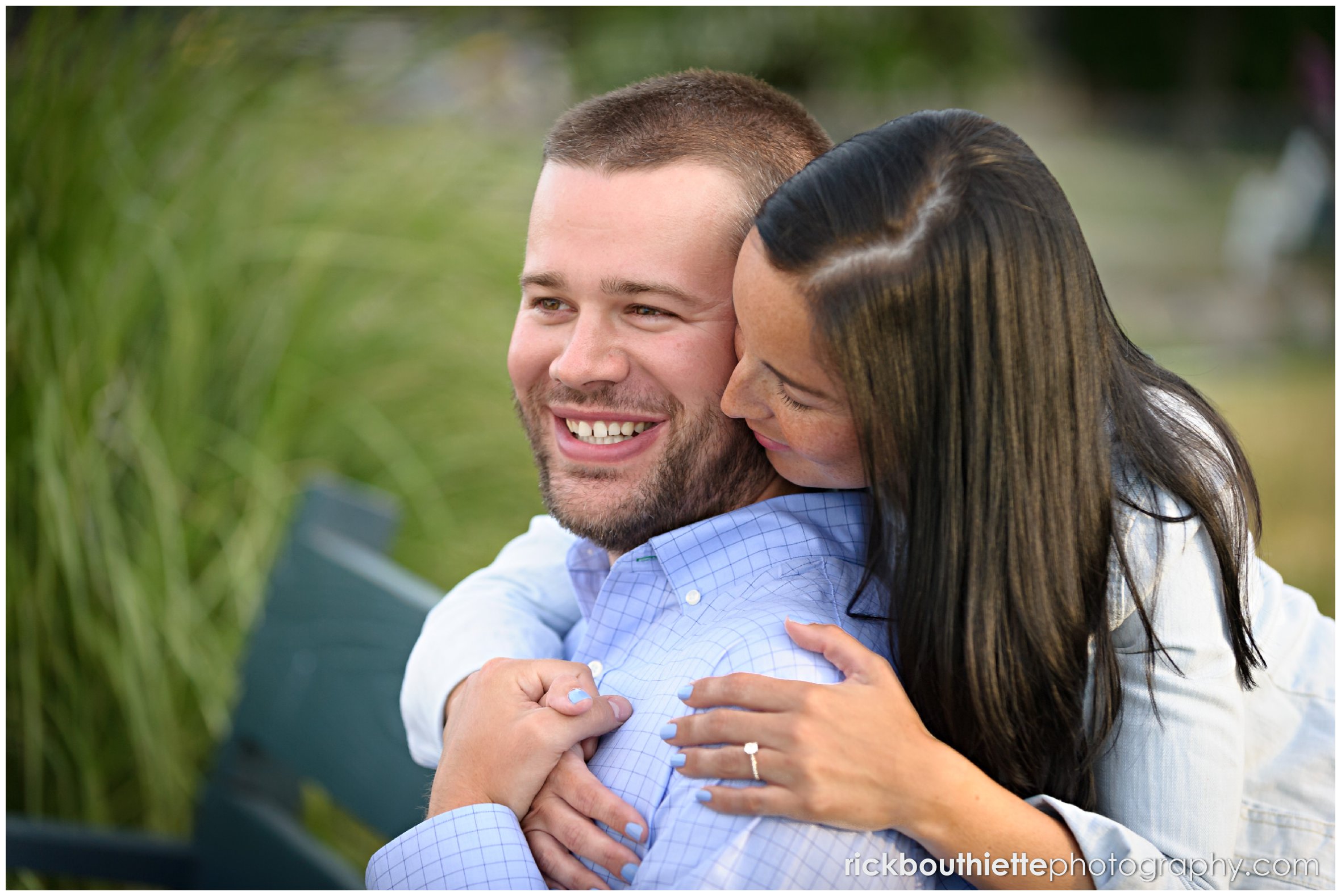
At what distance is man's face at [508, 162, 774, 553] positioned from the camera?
5.32 ft

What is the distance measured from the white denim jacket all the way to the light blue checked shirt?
0.21 m

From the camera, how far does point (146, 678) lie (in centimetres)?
300

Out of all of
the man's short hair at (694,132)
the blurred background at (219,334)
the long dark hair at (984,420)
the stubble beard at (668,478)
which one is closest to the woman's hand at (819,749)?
the long dark hair at (984,420)

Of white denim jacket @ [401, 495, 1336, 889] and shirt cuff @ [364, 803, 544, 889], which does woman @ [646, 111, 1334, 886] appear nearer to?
white denim jacket @ [401, 495, 1336, 889]

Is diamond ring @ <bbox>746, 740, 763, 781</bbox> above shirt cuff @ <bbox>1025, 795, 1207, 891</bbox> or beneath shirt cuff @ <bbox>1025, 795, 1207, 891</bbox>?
above

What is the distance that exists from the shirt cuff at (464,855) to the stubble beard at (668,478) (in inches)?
18.5

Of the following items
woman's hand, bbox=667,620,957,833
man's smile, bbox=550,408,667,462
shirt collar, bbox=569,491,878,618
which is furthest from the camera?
man's smile, bbox=550,408,667,462

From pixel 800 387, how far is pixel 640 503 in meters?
0.41

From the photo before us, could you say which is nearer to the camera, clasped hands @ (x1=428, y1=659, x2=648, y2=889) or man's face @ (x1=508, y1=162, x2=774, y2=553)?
clasped hands @ (x1=428, y1=659, x2=648, y2=889)

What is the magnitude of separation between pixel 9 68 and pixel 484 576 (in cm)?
239

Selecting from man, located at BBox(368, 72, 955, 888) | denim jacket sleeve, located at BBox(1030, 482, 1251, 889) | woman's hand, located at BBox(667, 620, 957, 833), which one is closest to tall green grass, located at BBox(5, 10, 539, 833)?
man, located at BBox(368, 72, 955, 888)

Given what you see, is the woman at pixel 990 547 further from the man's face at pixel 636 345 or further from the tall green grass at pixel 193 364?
the tall green grass at pixel 193 364

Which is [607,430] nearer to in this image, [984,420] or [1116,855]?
[984,420]

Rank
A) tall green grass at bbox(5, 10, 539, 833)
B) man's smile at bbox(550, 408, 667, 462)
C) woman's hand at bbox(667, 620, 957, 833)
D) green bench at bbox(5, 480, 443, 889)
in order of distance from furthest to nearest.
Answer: tall green grass at bbox(5, 10, 539, 833) < green bench at bbox(5, 480, 443, 889) < man's smile at bbox(550, 408, 667, 462) < woman's hand at bbox(667, 620, 957, 833)
